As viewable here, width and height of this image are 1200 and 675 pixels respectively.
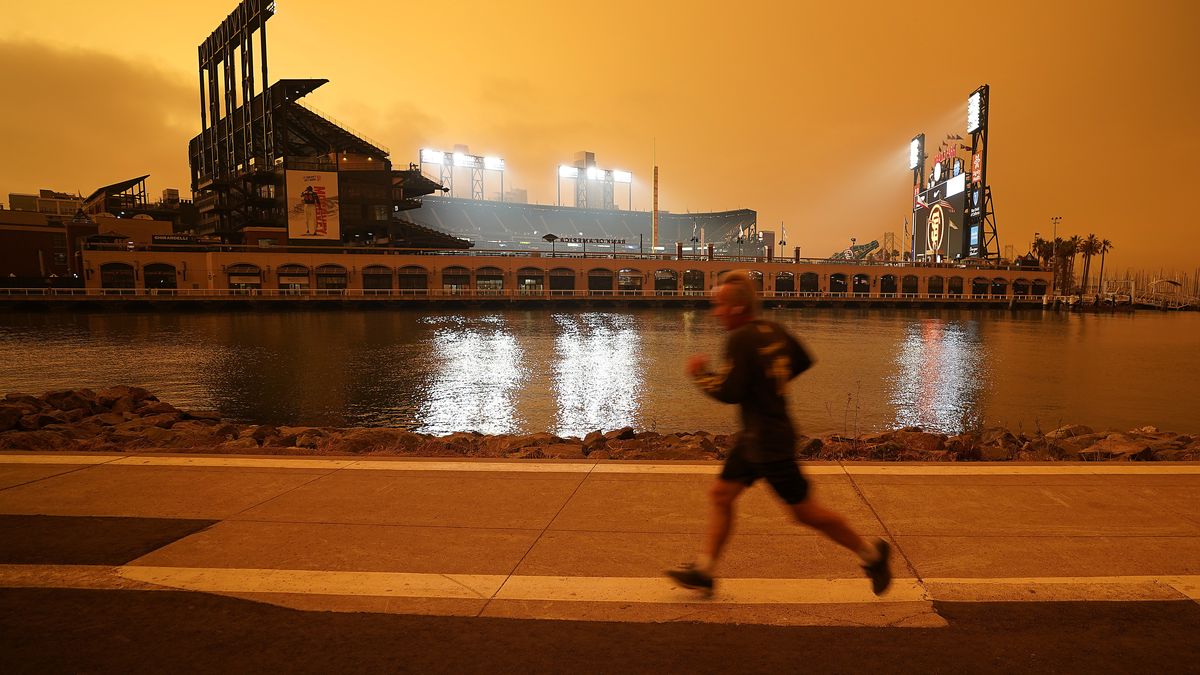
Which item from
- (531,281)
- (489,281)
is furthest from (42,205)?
(531,281)

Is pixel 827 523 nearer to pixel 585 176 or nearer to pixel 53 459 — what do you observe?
pixel 53 459

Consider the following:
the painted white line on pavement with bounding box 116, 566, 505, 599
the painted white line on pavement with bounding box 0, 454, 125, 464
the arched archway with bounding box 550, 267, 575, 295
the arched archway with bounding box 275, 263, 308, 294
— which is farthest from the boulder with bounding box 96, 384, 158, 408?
the arched archway with bounding box 550, 267, 575, 295

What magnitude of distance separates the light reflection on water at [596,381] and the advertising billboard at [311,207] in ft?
158

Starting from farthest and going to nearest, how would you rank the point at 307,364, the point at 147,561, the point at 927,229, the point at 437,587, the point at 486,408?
the point at 927,229
the point at 307,364
the point at 486,408
the point at 147,561
the point at 437,587

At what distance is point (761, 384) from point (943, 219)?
369 feet

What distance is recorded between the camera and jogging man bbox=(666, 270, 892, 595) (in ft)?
12.3

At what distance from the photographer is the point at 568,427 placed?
15.8 m

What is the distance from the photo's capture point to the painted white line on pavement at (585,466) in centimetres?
649

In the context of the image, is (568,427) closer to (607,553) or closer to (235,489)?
(235,489)

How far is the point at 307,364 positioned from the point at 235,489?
2305cm

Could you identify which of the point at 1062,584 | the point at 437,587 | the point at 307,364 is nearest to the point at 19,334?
the point at 307,364

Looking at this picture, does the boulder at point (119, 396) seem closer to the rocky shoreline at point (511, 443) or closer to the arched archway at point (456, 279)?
the rocky shoreline at point (511, 443)

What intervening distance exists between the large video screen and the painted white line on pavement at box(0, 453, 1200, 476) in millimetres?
103457

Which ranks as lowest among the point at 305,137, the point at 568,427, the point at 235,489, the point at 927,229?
the point at 568,427
